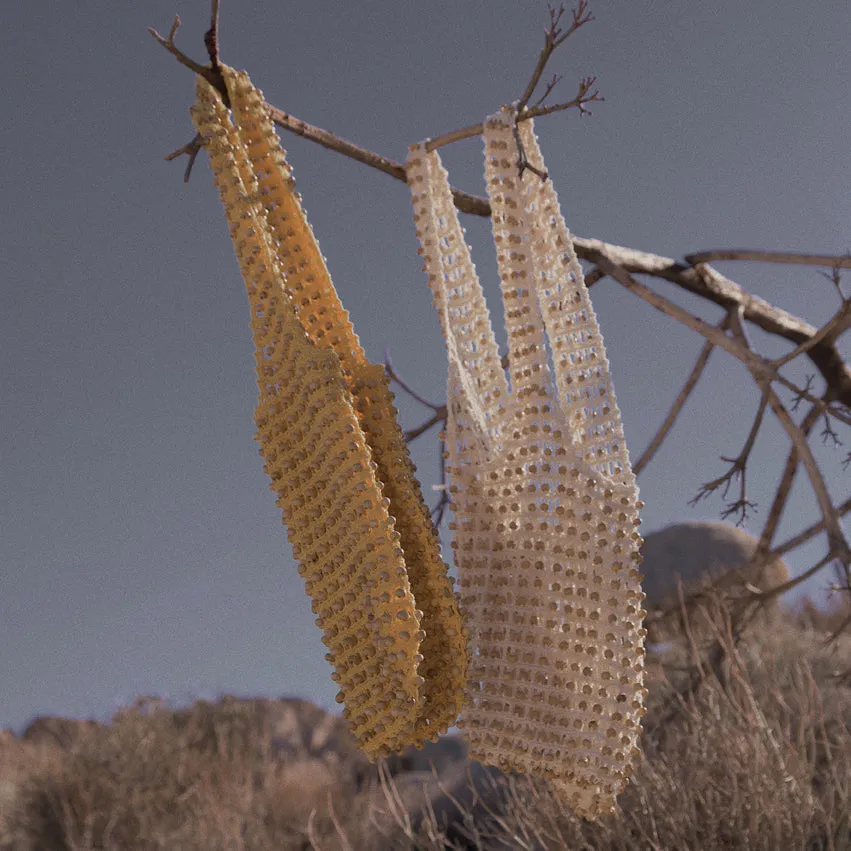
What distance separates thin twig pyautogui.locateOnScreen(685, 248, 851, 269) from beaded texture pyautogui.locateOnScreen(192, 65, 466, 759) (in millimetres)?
1033

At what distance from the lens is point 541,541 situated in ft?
3.05

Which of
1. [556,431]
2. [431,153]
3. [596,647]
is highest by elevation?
[431,153]

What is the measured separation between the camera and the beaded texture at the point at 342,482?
0.85 meters

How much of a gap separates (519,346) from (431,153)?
224 millimetres

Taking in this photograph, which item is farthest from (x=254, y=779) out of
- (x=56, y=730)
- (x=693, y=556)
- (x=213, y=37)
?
(x=213, y=37)

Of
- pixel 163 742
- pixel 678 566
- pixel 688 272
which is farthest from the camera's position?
pixel 678 566

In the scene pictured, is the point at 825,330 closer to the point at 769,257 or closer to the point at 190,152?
the point at 769,257

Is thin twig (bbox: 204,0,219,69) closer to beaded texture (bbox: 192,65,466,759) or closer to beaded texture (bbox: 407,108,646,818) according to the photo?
beaded texture (bbox: 192,65,466,759)

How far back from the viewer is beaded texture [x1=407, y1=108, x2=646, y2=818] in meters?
0.92

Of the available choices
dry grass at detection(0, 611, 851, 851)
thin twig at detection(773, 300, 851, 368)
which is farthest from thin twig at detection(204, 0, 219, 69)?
dry grass at detection(0, 611, 851, 851)

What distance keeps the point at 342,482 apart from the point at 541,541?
0.21 m

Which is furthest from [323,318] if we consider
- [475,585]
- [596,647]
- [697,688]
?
[697,688]

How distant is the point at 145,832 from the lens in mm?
3594

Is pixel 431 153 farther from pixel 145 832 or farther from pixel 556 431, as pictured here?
pixel 145 832
